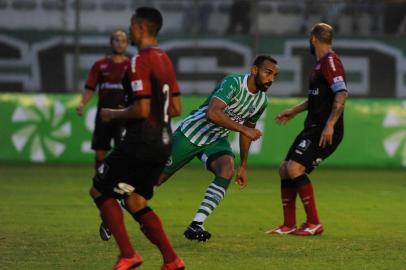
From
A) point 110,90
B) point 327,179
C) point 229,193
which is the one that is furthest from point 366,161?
point 110,90

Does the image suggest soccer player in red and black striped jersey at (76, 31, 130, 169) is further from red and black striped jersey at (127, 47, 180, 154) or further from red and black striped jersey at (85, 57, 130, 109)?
red and black striped jersey at (127, 47, 180, 154)

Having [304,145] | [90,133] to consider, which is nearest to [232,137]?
[90,133]

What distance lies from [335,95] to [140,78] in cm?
321

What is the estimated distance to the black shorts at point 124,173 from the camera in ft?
24.1

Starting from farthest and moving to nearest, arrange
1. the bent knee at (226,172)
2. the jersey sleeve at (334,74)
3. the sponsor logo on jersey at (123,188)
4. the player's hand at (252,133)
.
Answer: the jersey sleeve at (334,74), the bent knee at (226,172), the player's hand at (252,133), the sponsor logo on jersey at (123,188)

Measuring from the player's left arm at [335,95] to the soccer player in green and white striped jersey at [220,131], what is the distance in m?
0.63

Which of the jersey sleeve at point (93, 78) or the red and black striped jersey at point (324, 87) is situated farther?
the jersey sleeve at point (93, 78)

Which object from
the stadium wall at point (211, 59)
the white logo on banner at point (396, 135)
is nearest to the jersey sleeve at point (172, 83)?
the white logo on banner at point (396, 135)

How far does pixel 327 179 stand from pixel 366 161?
222 cm

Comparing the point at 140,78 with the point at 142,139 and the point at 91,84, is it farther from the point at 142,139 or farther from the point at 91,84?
the point at 91,84

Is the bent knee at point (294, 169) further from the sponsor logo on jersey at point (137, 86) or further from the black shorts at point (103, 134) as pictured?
the black shorts at point (103, 134)

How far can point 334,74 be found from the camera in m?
9.91

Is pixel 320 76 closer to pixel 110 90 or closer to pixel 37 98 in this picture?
pixel 110 90

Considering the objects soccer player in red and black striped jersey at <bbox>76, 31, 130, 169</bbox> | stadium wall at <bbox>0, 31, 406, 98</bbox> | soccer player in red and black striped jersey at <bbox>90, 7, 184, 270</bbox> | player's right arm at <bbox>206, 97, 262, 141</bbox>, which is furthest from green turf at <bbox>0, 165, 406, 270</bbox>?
stadium wall at <bbox>0, 31, 406, 98</bbox>
